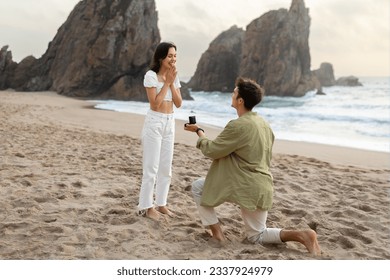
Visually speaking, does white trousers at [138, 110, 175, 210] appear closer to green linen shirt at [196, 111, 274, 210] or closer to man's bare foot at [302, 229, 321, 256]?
green linen shirt at [196, 111, 274, 210]

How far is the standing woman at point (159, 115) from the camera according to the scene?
388cm

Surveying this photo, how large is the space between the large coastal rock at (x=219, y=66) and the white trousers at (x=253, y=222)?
185 feet

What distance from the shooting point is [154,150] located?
12.8 ft

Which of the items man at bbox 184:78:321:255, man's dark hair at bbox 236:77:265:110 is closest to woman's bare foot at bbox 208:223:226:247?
man at bbox 184:78:321:255

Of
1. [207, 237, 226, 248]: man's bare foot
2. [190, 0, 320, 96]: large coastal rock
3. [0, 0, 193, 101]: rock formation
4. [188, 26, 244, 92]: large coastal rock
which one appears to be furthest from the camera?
[188, 26, 244, 92]: large coastal rock

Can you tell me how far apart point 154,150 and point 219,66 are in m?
58.7

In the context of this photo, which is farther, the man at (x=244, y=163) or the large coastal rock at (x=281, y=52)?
the large coastal rock at (x=281, y=52)

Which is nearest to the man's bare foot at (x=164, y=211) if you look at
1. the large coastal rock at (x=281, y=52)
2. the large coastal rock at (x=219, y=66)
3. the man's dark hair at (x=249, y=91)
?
the man's dark hair at (x=249, y=91)

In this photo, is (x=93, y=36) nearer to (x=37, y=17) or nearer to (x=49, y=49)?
(x=49, y=49)

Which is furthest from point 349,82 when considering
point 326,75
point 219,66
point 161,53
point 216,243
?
point 216,243

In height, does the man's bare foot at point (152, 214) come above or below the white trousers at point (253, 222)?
below

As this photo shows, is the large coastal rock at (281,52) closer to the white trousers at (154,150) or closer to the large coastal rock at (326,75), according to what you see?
the large coastal rock at (326,75)

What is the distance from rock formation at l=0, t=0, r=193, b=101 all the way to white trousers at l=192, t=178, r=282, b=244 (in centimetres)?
2974

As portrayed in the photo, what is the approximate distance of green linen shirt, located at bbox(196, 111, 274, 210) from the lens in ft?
10.7
